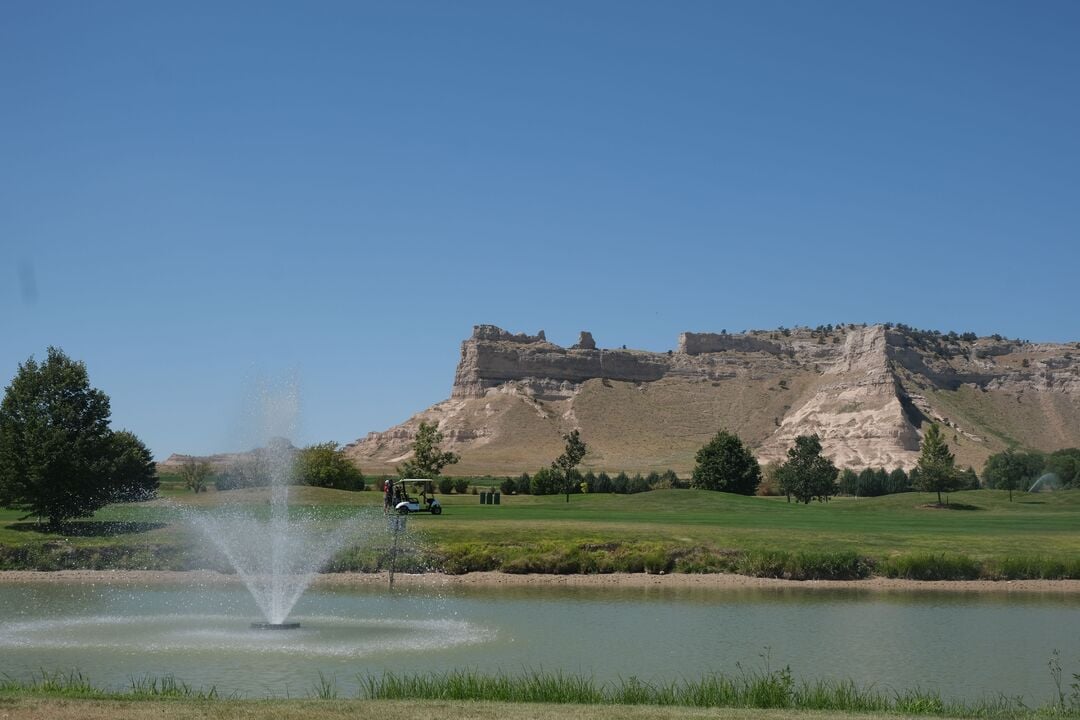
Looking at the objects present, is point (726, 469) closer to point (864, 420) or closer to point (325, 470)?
point (325, 470)

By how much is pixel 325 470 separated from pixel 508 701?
2615 inches

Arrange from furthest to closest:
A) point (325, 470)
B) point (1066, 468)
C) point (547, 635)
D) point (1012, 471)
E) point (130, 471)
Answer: point (1066, 468) → point (1012, 471) → point (325, 470) → point (130, 471) → point (547, 635)

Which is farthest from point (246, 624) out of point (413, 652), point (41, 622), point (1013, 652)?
point (1013, 652)

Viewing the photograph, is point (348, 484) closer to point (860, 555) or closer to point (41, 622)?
point (860, 555)

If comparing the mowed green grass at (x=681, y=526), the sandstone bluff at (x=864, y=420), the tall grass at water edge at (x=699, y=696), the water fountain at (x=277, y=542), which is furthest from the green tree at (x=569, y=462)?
the sandstone bluff at (x=864, y=420)

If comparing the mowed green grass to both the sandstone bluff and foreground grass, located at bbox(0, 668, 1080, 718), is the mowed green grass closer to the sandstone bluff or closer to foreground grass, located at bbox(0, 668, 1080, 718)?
foreground grass, located at bbox(0, 668, 1080, 718)

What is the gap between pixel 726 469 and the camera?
84.4 meters

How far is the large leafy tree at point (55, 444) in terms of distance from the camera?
44.0m

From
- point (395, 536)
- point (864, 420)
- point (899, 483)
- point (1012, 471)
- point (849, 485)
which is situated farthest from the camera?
point (864, 420)

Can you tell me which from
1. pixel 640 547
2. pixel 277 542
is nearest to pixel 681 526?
pixel 640 547

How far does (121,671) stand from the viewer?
62.4 feet

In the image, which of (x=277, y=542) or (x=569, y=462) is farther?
(x=569, y=462)

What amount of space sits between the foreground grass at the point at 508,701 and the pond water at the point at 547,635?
3.65 feet

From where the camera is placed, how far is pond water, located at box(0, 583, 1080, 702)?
19.6 meters
